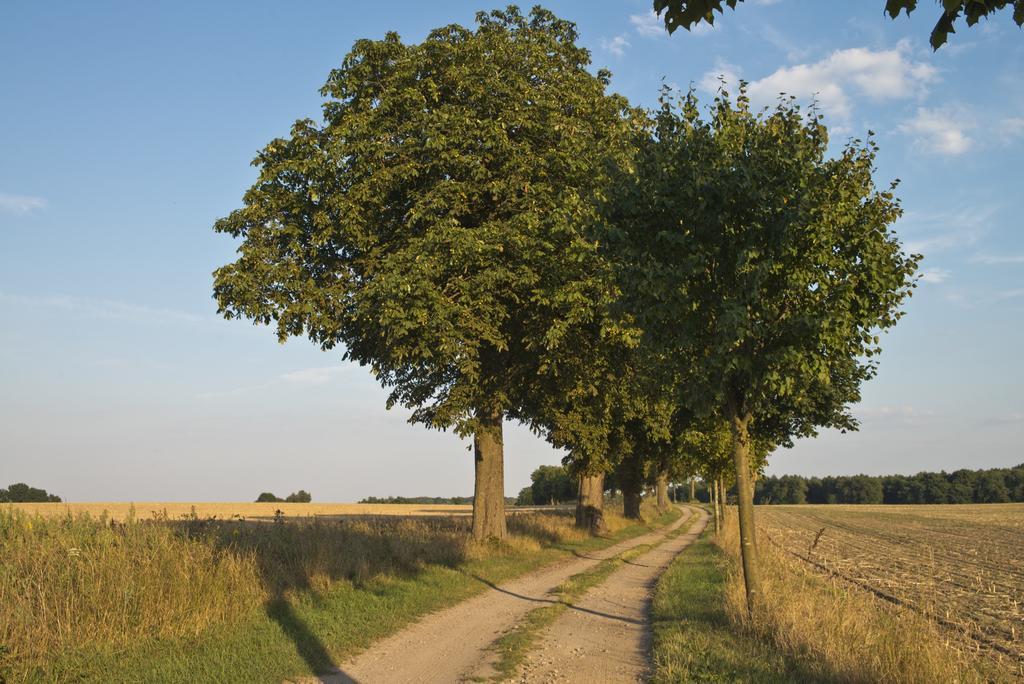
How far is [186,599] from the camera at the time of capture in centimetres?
1071

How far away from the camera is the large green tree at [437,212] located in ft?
60.8

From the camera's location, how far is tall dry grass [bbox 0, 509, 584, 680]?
9078mm

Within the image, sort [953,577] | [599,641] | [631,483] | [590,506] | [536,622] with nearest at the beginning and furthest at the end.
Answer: [599,641], [536,622], [953,577], [590,506], [631,483]

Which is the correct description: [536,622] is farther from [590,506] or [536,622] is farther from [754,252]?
[590,506]

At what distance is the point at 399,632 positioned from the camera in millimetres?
11562

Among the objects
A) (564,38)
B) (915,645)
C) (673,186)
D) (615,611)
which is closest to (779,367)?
(673,186)

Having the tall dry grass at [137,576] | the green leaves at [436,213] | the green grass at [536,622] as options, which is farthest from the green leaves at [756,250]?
the tall dry grass at [137,576]

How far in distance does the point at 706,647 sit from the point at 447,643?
375 centimetres

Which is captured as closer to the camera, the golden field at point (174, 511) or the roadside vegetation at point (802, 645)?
the roadside vegetation at point (802, 645)

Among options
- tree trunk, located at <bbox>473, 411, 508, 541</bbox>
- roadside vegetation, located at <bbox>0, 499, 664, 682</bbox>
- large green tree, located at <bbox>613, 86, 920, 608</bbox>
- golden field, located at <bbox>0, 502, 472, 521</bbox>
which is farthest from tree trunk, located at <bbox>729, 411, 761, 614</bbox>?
tree trunk, located at <bbox>473, 411, 508, 541</bbox>

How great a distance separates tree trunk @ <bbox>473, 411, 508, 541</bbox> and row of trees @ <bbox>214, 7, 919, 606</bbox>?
0.25ft

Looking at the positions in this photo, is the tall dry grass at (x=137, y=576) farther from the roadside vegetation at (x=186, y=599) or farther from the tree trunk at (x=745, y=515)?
the tree trunk at (x=745, y=515)

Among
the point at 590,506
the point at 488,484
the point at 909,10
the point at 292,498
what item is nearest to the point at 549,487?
the point at 292,498

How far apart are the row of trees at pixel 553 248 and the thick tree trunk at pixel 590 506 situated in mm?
8435
